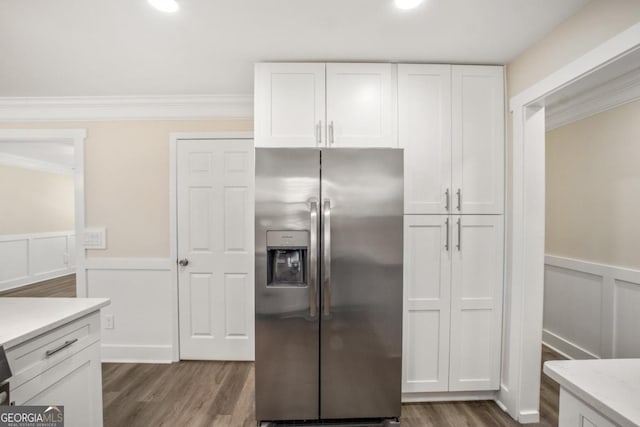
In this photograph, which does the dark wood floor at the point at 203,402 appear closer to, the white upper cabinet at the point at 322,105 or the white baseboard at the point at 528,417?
the white baseboard at the point at 528,417

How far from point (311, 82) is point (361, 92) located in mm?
346

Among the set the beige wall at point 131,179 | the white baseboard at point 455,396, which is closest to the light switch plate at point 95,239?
the beige wall at point 131,179

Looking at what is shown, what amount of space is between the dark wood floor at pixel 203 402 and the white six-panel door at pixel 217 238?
1.16 ft

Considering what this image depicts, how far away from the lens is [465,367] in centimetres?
199

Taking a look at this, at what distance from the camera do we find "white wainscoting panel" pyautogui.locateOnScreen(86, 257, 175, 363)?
2631mm

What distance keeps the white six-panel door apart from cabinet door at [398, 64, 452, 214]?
1.41 m

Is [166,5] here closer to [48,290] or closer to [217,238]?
[217,238]

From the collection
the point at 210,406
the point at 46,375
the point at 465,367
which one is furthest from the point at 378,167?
the point at 210,406

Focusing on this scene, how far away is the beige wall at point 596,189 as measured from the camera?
7.09 feet

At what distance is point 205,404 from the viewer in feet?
6.72

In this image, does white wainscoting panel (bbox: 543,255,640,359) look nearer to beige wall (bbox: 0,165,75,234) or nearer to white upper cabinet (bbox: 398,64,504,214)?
white upper cabinet (bbox: 398,64,504,214)

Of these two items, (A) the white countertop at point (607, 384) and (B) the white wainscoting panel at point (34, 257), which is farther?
(B) the white wainscoting panel at point (34, 257)

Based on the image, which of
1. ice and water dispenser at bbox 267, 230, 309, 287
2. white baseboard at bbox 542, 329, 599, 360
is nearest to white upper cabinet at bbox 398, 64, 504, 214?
ice and water dispenser at bbox 267, 230, 309, 287

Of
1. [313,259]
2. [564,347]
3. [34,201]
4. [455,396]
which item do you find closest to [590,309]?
[564,347]
